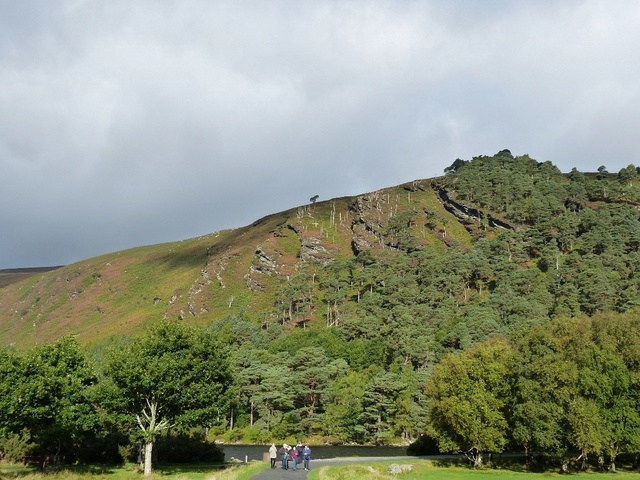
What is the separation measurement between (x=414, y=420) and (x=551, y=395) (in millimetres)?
41845

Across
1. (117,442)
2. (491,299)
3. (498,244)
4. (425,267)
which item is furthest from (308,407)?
(498,244)

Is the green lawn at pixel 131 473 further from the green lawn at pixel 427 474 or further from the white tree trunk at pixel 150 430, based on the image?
the green lawn at pixel 427 474

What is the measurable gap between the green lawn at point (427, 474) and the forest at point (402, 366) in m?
2.70

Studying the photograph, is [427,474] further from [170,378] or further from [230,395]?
[170,378]

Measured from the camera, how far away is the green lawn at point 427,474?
4378 centimetres

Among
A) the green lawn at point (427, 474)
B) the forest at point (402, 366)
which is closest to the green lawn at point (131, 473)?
the forest at point (402, 366)

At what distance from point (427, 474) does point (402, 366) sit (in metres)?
69.5

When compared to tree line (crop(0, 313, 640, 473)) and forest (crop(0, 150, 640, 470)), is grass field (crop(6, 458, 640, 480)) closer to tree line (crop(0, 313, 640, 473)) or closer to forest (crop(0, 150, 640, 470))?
tree line (crop(0, 313, 640, 473))

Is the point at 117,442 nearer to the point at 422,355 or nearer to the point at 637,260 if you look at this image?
A: the point at 422,355

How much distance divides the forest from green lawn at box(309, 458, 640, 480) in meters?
2.70

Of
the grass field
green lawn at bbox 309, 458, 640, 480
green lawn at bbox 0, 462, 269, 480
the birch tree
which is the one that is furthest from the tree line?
green lawn at bbox 309, 458, 640, 480

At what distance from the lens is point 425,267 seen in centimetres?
17862

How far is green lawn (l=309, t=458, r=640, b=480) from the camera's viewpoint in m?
43.8

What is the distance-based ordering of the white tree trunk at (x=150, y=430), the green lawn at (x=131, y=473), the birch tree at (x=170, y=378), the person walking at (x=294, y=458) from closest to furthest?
the green lawn at (x=131, y=473), the white tree trunk at (x=150, y=430), the person walking at (x=294, y=458), the birch tree at (x=170, y=378)
